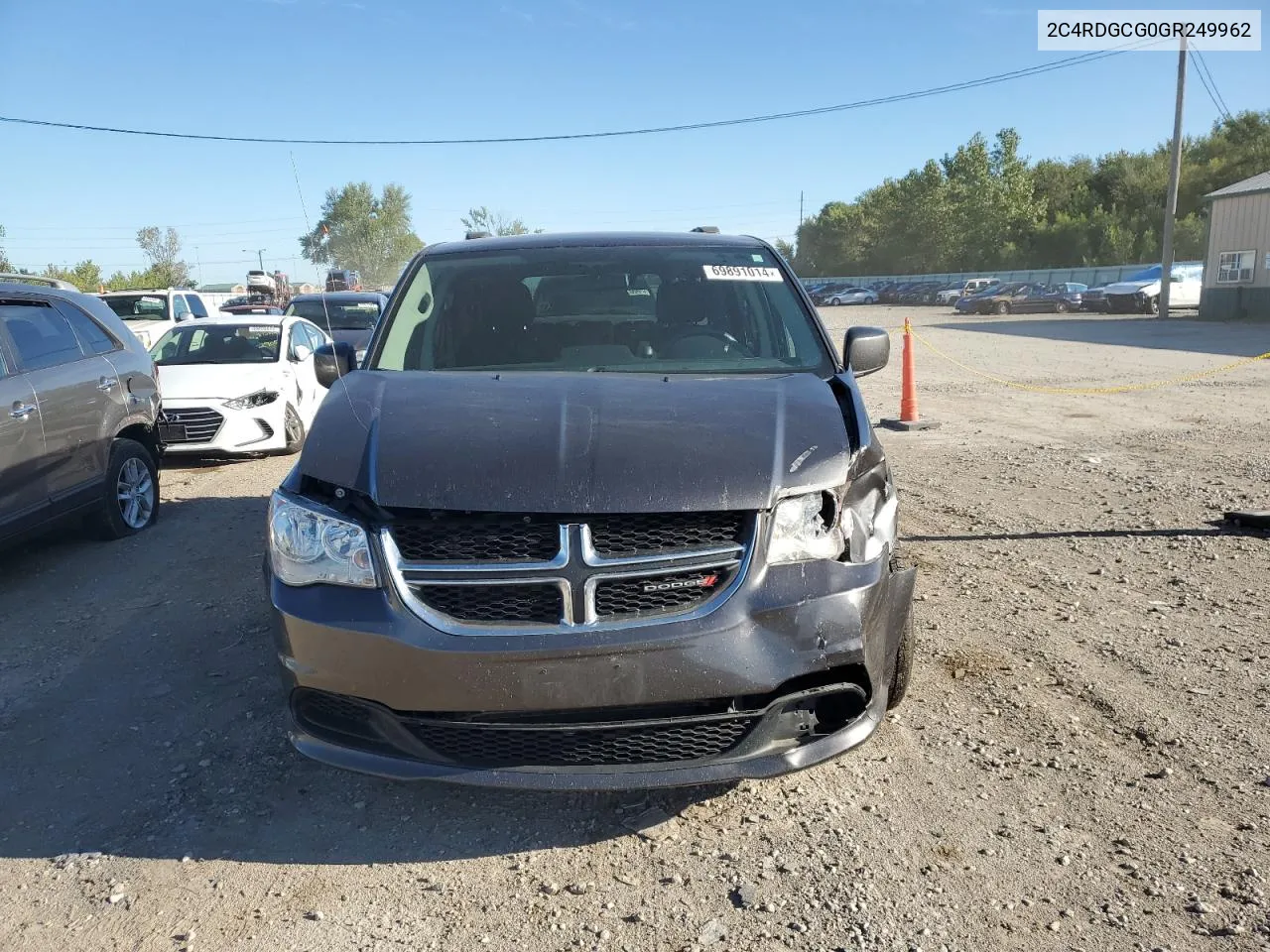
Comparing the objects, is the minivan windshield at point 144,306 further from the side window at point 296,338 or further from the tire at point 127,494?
the tire at point 127,494

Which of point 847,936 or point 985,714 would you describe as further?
point 985,714

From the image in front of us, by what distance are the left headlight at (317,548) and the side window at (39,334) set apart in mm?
3945

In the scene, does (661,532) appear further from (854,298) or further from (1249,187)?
(854,298)

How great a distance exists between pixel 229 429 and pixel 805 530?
26.2 ft

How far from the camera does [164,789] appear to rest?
3236mm

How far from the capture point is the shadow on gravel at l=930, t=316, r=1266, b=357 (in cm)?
2233

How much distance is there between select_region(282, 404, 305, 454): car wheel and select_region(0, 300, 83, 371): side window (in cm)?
350

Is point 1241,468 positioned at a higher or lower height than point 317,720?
lower

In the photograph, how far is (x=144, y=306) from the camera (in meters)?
19.0

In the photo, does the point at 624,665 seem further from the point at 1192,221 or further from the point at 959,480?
the point at 1192,221

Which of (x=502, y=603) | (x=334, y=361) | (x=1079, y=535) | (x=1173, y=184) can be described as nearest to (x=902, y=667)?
(x=502, y=603)

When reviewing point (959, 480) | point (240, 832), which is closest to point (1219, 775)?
point (240, 832)

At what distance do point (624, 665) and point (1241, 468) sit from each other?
7.30 m

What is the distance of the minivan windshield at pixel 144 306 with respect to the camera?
18.9m
